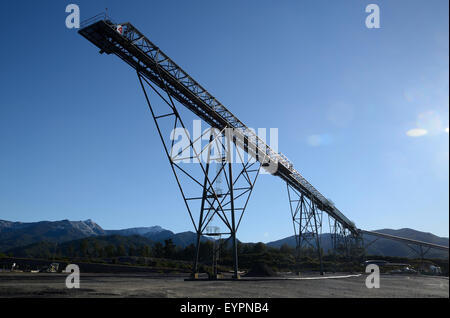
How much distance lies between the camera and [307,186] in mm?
32500
